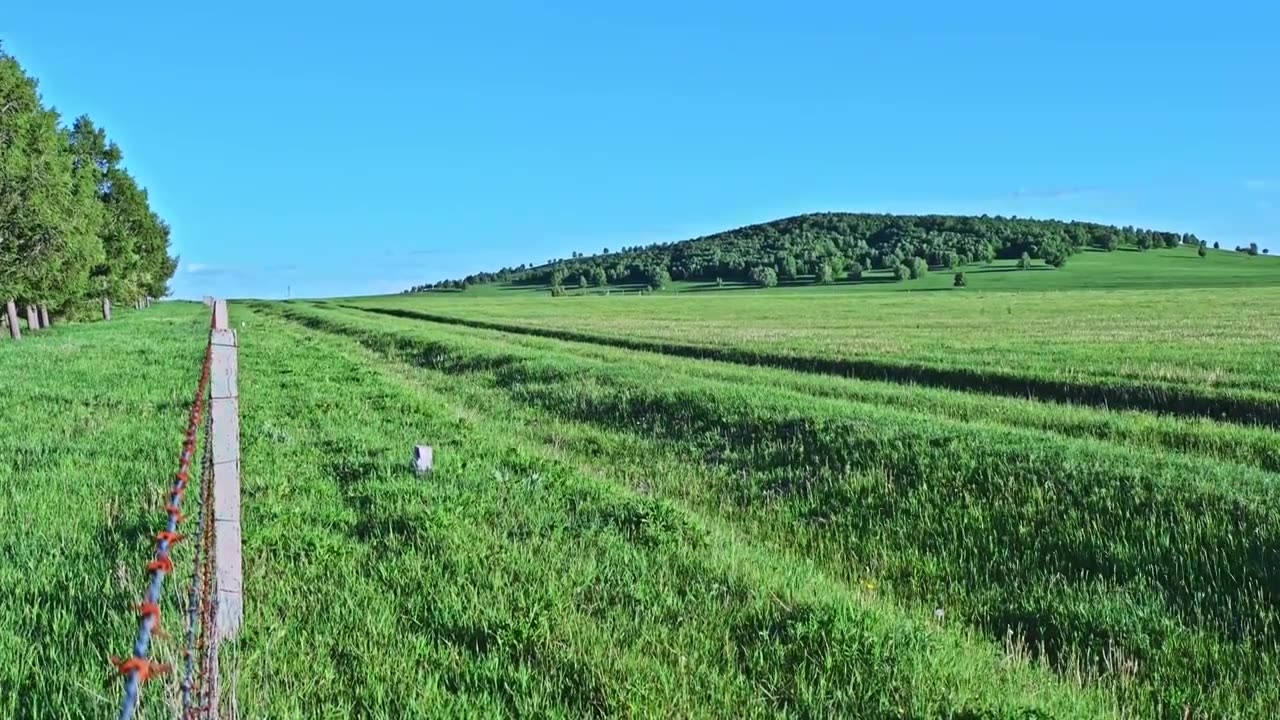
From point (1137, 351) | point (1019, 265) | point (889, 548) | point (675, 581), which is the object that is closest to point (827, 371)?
point (1137, 351)

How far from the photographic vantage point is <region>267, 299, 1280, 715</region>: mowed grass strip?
5.50m

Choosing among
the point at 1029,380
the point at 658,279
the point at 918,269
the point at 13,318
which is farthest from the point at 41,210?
the point at 658,279

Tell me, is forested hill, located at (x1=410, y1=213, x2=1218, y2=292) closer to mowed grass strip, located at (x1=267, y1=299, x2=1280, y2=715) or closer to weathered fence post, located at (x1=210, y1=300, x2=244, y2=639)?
mowed grass strip, located at (x1=267, y1=299, x2=1280, y2=715)

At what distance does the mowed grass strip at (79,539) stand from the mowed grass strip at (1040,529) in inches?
195

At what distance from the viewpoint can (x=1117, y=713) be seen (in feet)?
15.3

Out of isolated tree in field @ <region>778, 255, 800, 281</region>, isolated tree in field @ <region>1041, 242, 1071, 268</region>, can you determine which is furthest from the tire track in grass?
isolated tree in field @ <region>1041, 242, 1071, 268</region>

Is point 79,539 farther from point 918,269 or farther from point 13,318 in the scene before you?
point 918,269

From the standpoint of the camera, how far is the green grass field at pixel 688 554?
457 cm

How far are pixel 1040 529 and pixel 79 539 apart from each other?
25.1 ft

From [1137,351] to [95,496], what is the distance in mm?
23976

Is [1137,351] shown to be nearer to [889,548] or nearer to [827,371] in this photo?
[827,371]

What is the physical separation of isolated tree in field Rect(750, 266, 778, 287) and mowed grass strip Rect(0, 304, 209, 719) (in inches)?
5551

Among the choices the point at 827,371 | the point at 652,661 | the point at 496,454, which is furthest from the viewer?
the point at 827,371

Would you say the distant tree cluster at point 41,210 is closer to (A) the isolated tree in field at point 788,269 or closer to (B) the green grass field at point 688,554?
(B) the green grass field at point 688,554
